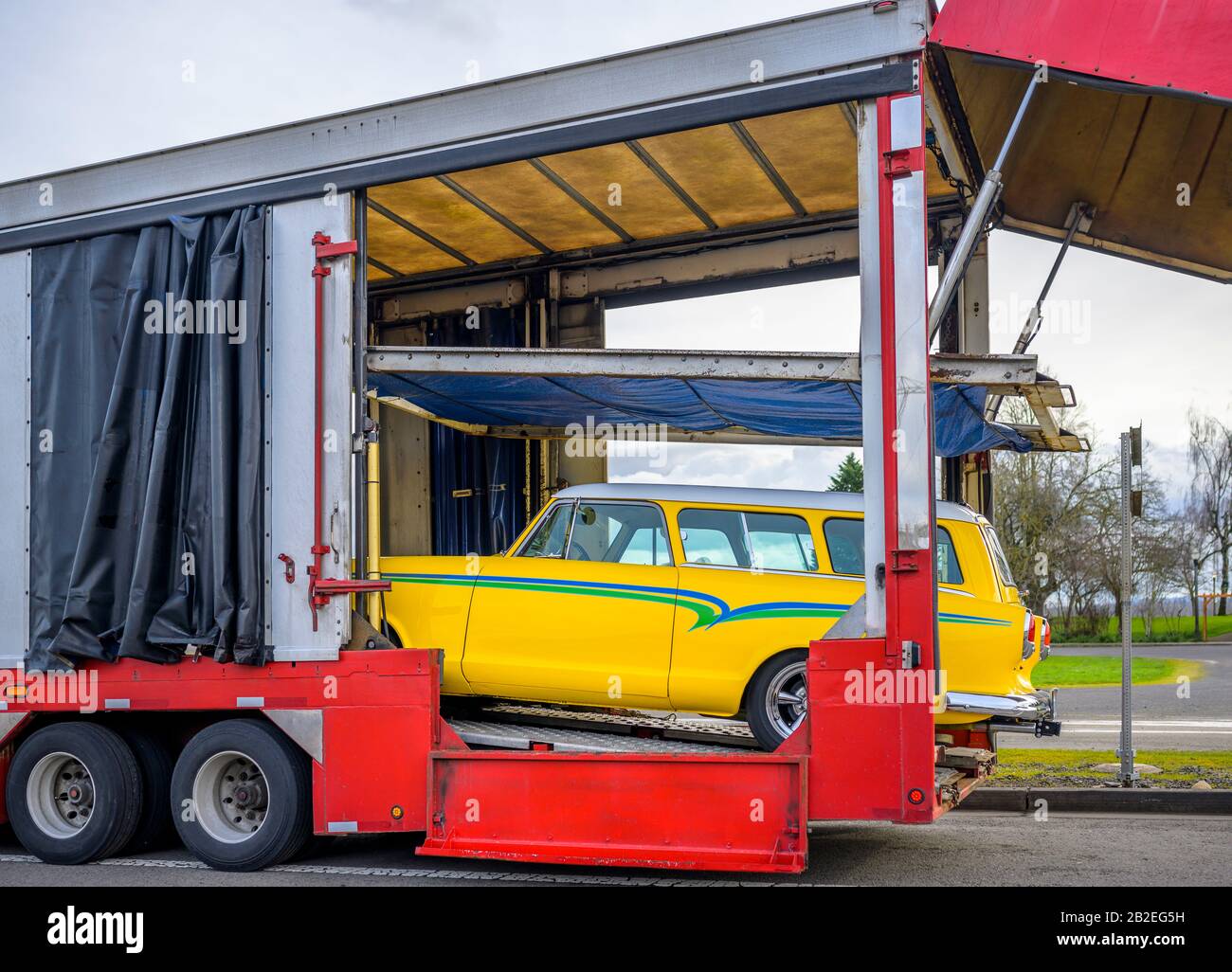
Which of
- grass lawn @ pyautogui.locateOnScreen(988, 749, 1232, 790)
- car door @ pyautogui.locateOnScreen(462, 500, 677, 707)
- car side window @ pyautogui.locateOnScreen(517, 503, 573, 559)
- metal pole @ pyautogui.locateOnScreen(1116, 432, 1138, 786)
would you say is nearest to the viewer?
car door @ pyautogui.locateOnScreen(462, 500, 677, 707)

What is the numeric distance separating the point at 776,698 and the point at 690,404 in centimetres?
214

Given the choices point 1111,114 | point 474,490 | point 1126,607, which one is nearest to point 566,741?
point 474,490

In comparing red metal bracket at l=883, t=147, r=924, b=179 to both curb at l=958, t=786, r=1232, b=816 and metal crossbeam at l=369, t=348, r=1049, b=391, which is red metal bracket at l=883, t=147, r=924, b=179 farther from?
curb at l=958, t=786, r=1232, b=816

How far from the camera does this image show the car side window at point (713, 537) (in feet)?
26.5

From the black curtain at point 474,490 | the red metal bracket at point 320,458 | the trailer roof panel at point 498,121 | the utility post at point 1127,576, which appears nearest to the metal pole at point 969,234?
the trailer roof panel at point 498,121

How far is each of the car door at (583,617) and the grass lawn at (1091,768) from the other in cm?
393

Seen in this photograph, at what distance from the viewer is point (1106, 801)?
9.99m

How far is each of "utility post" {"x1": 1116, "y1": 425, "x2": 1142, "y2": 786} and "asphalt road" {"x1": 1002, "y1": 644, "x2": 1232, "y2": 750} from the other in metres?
2.91

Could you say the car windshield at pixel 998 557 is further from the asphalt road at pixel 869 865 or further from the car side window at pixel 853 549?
the asphalt road at pixel 869 865

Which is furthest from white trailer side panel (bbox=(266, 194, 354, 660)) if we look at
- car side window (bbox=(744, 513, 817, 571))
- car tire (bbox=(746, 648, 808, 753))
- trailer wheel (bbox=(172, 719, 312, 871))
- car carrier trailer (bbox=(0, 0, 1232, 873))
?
car side window (bbox=(744, 513, 817, 571))

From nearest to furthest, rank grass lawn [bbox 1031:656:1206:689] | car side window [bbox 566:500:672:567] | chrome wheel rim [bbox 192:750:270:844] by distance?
chrome wheel rim [bbox 192:750:270:844] → car side window [bbox 566:500:672:567] → grass lawn [bbox 1031:656:1206:689]

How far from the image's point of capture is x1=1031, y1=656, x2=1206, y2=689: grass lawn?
2380 centimetres

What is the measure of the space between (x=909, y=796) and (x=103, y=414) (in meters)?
5.37

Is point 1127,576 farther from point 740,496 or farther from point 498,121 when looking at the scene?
point 498,121
